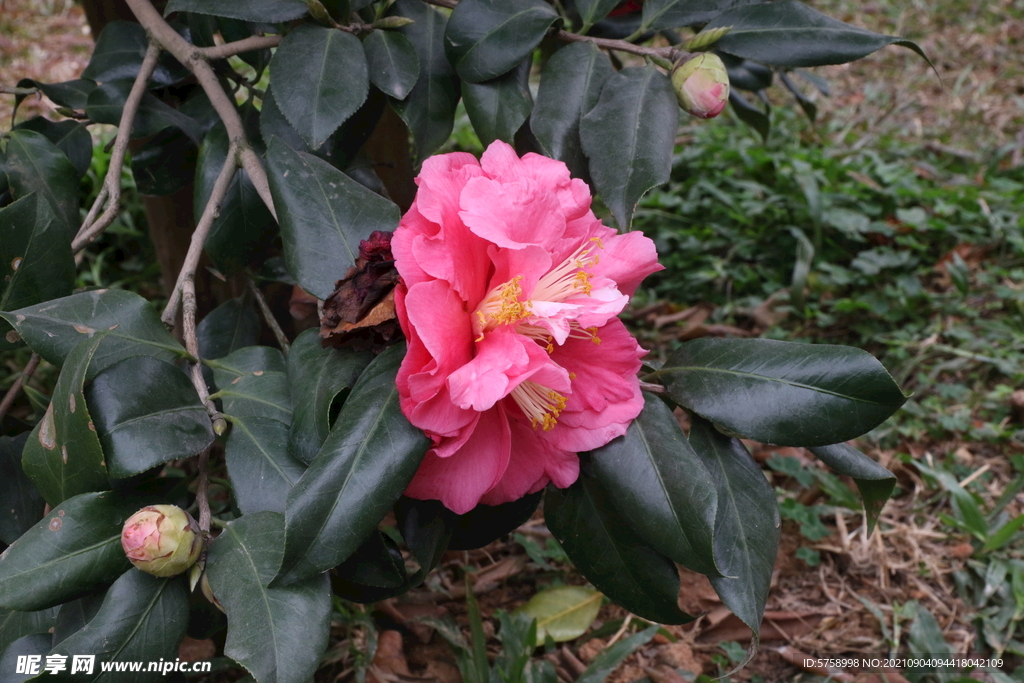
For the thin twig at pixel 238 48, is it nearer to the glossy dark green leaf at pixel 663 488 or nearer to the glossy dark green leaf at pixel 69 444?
the glossy dark green leaf at pixel 69 444

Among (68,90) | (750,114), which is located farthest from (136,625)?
(750,114)

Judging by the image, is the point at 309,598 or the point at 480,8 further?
the point at 480,8

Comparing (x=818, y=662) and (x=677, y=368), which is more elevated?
(x=677, y=368)

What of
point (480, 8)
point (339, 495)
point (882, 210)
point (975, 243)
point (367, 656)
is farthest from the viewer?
point (882, 210)

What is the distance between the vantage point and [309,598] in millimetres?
726

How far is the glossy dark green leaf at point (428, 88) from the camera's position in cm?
102

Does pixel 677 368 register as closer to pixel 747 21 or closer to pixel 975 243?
pixel 747 21

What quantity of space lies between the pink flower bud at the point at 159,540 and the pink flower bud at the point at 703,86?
74 cm

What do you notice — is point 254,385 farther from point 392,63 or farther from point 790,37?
point 790,37

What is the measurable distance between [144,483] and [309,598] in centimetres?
Answer: 26

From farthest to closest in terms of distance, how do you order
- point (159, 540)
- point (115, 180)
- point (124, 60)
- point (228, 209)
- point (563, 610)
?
point (563, 610), point (124, 60), point (228, 209), point (115, 180), point (159, 540)

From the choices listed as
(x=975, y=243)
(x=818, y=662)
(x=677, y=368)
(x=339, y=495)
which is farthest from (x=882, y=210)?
(x=339, y=495)

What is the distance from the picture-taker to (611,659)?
4.15 ft

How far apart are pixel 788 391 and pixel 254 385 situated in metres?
0.60
